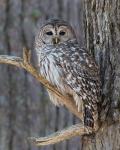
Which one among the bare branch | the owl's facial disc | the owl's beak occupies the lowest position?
the bare branch

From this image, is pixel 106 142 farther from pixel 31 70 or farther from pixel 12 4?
pixel 12 4

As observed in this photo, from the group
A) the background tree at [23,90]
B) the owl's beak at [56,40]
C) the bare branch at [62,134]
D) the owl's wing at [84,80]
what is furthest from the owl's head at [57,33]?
the background tree at [23,90]

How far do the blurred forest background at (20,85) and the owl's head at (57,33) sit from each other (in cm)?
117

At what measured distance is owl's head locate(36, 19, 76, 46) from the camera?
590 centimetres

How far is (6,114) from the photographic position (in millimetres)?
7191

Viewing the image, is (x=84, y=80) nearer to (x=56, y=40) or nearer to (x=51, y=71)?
(x=51, y=71)

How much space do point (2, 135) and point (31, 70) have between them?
79.7 inches

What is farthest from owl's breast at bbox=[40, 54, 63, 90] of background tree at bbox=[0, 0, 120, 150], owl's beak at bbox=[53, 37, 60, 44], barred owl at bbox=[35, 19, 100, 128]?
background tree at bbox=[0, 0, 120, 150]

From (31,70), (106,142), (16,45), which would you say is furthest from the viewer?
(16,45)

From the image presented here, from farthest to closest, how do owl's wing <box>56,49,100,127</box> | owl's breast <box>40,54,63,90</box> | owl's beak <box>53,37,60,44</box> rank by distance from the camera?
owl's beak <box>53,37,60,44</box>, owl's breast <box>40,54,63,90</box>, owl's wing <box>56,49,100,127</box>

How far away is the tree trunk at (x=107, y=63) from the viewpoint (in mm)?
Result: 5570

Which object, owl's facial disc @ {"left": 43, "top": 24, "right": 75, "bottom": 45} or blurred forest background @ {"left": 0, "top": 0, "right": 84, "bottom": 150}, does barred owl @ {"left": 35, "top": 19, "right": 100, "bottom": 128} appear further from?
blurred forest background @ {"left": 0, "top": 0, "right": 84, "bottom": 150}

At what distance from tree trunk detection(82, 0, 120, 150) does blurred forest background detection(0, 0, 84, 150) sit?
4.59ft

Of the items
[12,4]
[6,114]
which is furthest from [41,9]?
[6,114]
